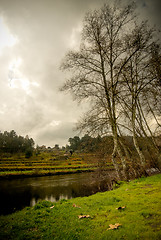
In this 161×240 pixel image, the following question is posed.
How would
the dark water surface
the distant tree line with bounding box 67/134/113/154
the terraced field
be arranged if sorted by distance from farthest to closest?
the terraced field, the dark water surface, the distant tree line with bounding box 67/134/113/154

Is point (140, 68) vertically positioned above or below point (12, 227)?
above

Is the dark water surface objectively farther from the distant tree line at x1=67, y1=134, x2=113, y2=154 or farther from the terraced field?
the distant tree line at x1=67, y1=134, x2=113, y2=154

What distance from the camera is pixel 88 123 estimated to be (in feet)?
28.9

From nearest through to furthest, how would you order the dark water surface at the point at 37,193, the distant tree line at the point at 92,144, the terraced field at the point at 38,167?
1. the distant tree line at the point at 92,144
2. the dark water surface at the point at 37,193
3. the terraced field at the point at 38,167

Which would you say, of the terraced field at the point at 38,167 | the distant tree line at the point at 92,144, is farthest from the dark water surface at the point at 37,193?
the distant tree line at the point at 92,144

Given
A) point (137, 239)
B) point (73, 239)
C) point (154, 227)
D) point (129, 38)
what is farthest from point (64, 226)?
point (129, 38)

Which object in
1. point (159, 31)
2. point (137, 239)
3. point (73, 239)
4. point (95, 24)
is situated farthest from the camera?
point (95, 24)

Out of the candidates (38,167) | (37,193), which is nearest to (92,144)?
(37,193)

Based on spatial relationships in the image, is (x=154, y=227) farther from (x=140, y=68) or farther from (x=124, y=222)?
(x=140, y=68)

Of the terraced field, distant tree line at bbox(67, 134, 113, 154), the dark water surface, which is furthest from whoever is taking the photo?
the terraced field

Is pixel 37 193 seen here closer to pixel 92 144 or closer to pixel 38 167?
pixel 92 144

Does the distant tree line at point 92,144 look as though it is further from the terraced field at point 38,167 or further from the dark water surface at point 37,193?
the dark water surface at point 37,193

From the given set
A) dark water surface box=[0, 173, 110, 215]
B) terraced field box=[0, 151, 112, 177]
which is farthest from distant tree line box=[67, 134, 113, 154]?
dark water surface box=[0, 173, 110, 215]

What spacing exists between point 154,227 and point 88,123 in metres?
6.67
